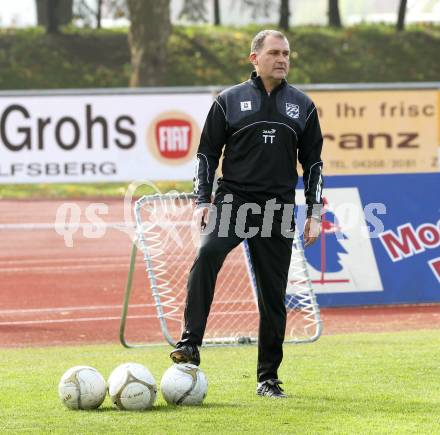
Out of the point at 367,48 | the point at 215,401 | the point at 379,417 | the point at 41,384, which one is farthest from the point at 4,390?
the point at 367,48

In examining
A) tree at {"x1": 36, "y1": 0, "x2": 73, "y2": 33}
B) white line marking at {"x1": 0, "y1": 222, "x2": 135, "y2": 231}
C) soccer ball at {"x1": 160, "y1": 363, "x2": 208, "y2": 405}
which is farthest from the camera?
tree at {"x1": 36, "y1": 0, "x2": 73, "y2": 33}

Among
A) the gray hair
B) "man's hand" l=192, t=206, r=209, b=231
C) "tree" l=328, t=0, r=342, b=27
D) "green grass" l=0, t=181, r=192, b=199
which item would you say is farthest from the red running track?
"tree" l=328, t=0, r=342, b=27

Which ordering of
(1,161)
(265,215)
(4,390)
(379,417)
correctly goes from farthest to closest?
(1,161)
(4,390)
(265,215)
(379,417)

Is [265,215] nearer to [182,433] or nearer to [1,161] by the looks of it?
[182,433]

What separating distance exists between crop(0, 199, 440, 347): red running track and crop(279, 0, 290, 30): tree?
Answer: 19278mm

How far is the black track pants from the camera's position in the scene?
7.24 meters

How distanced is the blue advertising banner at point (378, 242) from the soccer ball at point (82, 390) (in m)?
6.81

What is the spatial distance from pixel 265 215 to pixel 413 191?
277 inches

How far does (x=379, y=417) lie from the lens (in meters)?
6.77

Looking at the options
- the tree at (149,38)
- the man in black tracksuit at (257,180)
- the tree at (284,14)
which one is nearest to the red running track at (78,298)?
the man in black tracksuit at (257,180)

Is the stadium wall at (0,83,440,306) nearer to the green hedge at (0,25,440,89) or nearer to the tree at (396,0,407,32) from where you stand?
the green hedge at (0,25,440,89)

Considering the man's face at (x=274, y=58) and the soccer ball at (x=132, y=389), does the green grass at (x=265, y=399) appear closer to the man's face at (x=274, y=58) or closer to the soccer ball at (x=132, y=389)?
the soccer ball at (x=132, y=389)

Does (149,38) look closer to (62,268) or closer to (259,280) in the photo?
(62,268)

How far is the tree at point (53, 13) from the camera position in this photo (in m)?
38.1
